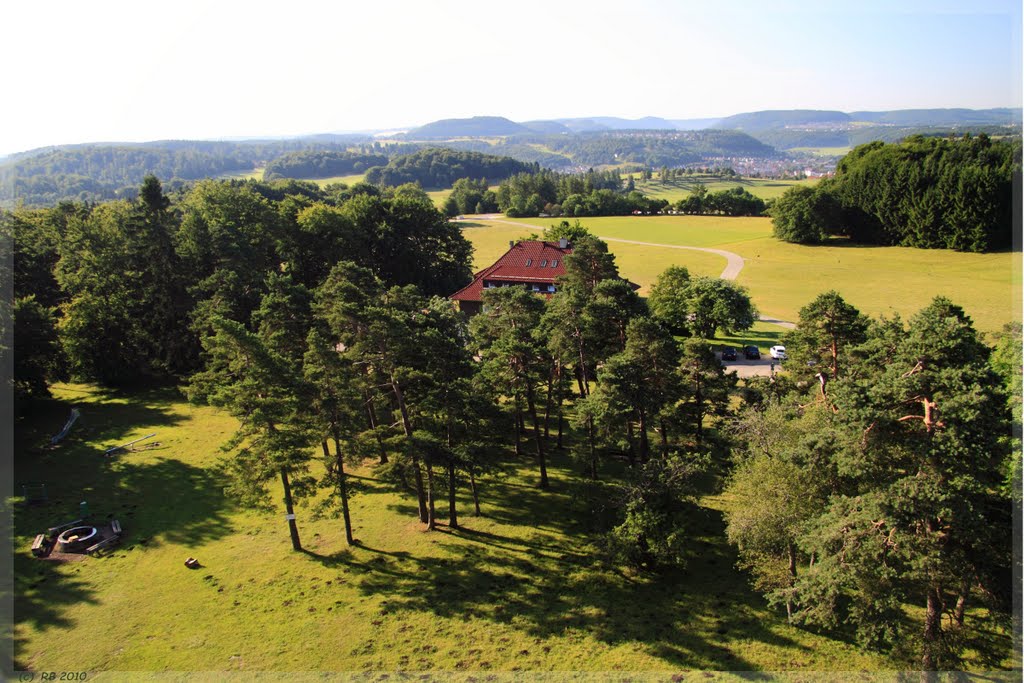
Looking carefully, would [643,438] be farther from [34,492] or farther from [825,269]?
[825,269]

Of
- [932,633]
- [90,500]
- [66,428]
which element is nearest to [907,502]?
[932,633]

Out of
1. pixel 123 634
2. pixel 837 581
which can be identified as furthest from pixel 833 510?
pixel 123 634

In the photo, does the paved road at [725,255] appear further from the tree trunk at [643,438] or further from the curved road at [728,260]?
the tree trunk at [643,438]

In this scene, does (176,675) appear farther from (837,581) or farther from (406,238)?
(406,238)

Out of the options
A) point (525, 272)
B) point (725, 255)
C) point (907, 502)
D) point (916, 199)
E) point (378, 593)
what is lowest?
point (378, 593)

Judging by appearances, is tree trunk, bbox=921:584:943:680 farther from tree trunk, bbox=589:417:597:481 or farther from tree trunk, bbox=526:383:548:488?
tree trunk, bbox=526:383:548:488
